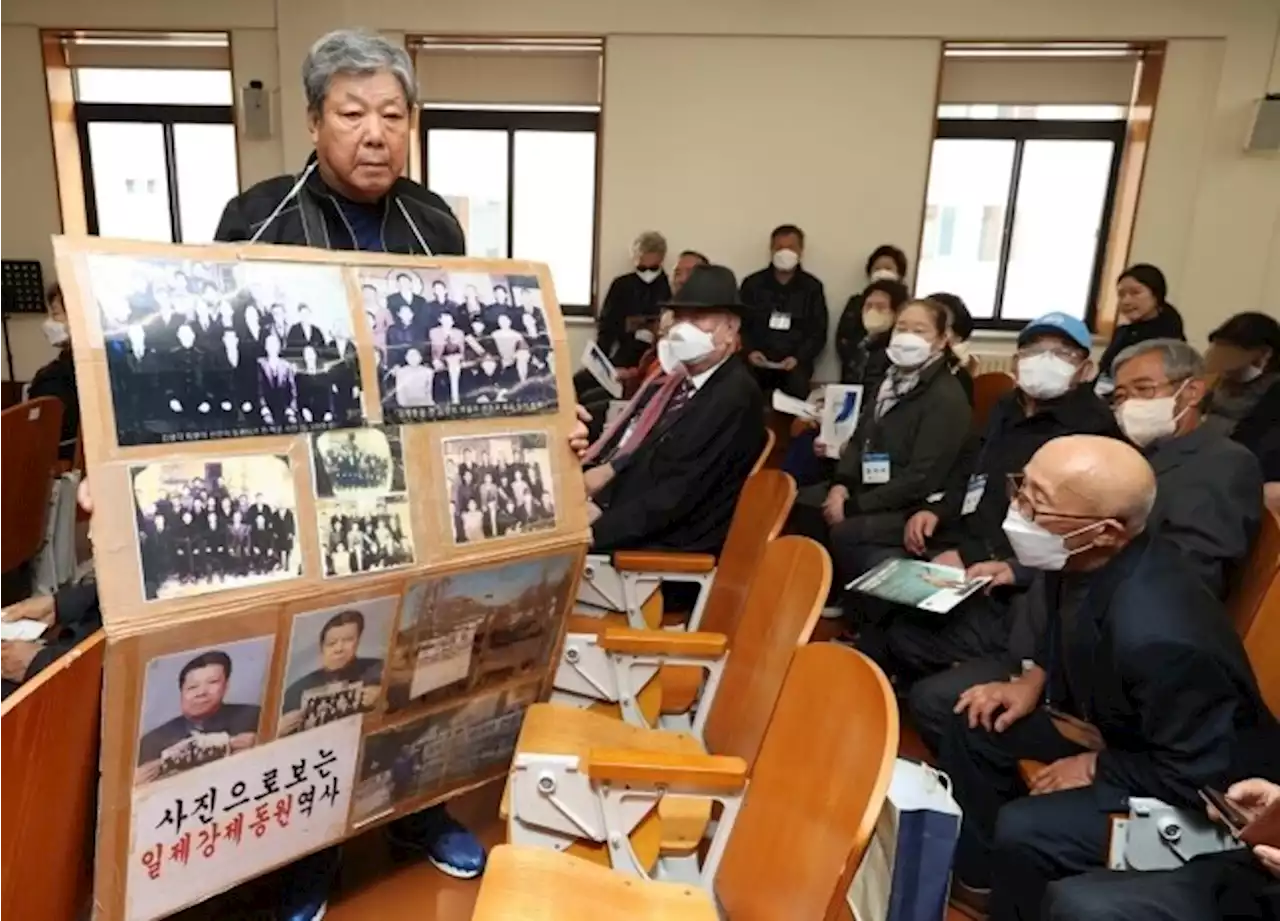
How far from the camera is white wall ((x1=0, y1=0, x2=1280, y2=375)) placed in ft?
17.5

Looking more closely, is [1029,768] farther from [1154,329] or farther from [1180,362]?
[1154,329]

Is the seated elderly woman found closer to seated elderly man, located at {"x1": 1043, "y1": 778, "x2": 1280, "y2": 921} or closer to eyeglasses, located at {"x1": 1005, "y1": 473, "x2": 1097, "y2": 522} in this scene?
eyeglasses, located at {"x1": 1005, "y1": 473, "x2": 1097, "y2": 522}

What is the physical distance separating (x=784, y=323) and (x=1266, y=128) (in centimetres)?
307

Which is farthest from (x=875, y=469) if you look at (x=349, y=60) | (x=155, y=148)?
(x=155, y=148)

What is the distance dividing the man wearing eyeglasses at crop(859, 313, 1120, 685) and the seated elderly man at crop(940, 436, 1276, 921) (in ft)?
1.71

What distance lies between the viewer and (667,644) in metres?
1.84

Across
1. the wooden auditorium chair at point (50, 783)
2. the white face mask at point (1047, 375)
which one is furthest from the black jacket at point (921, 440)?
the wooden auditorium chair at point (50, 783)

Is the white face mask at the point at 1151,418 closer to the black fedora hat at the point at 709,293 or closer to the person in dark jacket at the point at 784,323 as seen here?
the black fedora hat at the point at 709,293

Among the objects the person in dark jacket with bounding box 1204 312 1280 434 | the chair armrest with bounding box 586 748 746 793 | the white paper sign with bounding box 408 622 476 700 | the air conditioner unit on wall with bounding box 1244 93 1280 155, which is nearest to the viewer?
the chair armrest with bounding box 586 748 746 793

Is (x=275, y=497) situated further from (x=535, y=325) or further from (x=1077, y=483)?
(x=1077, y=483)

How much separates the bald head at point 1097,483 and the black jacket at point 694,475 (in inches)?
36.2

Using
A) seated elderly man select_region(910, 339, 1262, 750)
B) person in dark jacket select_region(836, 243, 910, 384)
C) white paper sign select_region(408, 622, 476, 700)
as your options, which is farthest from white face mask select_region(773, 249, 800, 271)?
white paper sign select_region(408, 622, 476, 700)

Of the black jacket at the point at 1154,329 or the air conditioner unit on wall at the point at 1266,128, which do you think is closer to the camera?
the black jacket at the point at 1154,329

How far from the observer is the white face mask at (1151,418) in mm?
2287
